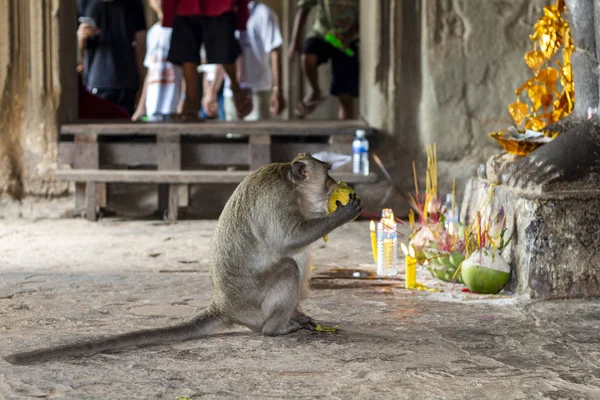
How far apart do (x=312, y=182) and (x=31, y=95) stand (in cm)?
515

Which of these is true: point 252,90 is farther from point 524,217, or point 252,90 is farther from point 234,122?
point 524,217

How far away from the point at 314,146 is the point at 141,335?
16.0ft

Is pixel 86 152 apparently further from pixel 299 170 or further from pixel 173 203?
pixel 299 170

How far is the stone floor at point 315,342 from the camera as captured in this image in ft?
10.6

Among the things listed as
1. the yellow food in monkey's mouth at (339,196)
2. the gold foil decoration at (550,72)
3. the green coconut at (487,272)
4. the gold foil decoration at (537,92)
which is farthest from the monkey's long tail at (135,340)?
the gold foil decoration at (537,92)

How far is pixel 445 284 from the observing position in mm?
5211

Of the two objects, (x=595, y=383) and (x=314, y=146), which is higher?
(x=314, y=146)

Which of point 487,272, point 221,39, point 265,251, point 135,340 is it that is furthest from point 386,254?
point 221,39

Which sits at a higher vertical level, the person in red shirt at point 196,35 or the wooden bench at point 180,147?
the person in red shirt at point 196,35

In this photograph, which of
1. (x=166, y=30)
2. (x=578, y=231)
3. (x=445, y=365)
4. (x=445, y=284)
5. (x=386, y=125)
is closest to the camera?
(x=445, y=365)

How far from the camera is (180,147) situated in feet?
27.3

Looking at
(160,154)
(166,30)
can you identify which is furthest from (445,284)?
(166,30)

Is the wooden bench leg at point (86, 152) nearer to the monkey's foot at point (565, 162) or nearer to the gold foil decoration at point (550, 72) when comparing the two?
the gold foil decoration at point (550, 72)

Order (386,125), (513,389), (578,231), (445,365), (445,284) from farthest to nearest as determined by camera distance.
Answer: (386,125)
(445,284)
(578,231)
(445,365)
(513,389)
